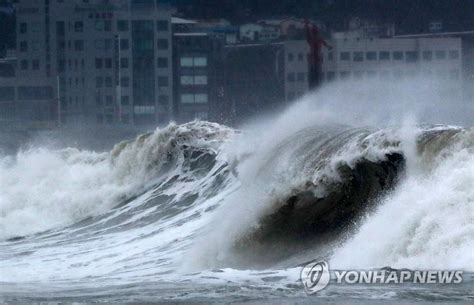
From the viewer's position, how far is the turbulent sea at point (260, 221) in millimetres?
12203

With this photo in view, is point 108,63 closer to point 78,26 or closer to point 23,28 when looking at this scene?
point 78,26

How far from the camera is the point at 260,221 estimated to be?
54.5ft

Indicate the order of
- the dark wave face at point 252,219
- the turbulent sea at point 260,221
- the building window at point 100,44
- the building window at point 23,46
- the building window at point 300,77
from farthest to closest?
the building window at point 23,46
the building window at point 100,44
the building window at point 300,77
the dark wave face at point 252,219
the turbulent sea at point 260,221

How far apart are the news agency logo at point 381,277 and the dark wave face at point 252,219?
0.16 m

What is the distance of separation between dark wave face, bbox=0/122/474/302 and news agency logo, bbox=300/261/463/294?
0.53 feet

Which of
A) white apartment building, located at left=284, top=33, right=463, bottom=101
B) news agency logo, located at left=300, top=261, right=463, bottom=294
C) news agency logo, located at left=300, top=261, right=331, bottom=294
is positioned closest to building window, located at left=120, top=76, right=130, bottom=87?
white apartment building, located at left=284, top=33, right=463, bottom=101

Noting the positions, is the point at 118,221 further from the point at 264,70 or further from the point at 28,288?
the point at 264,70

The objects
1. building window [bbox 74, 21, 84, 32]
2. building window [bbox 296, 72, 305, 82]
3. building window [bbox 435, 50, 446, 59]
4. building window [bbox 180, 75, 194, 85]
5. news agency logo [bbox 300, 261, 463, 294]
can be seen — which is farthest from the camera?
building window [bbox 74, 21, 84, 32]

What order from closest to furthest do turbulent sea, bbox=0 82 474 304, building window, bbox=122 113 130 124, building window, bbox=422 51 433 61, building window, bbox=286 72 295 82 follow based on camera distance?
turbulent sea, bbox=0 82 474 304, building window, bbox=422 51 433 61, building window, bbox=286 72 295 82, building window, bbox=122 113 130 124

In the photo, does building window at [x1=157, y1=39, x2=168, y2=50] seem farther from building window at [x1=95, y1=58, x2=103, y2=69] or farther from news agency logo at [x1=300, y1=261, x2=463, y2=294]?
news agency logo at [x1=300, y1=261, x2=463, y2=294]

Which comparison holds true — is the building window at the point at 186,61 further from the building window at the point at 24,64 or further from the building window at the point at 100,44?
the building window at the point at 24,64

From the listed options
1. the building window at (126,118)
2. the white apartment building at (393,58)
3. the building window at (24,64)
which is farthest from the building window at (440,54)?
the building window at (24,64)

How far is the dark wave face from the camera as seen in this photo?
41.8ft

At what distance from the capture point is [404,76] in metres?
36.8
